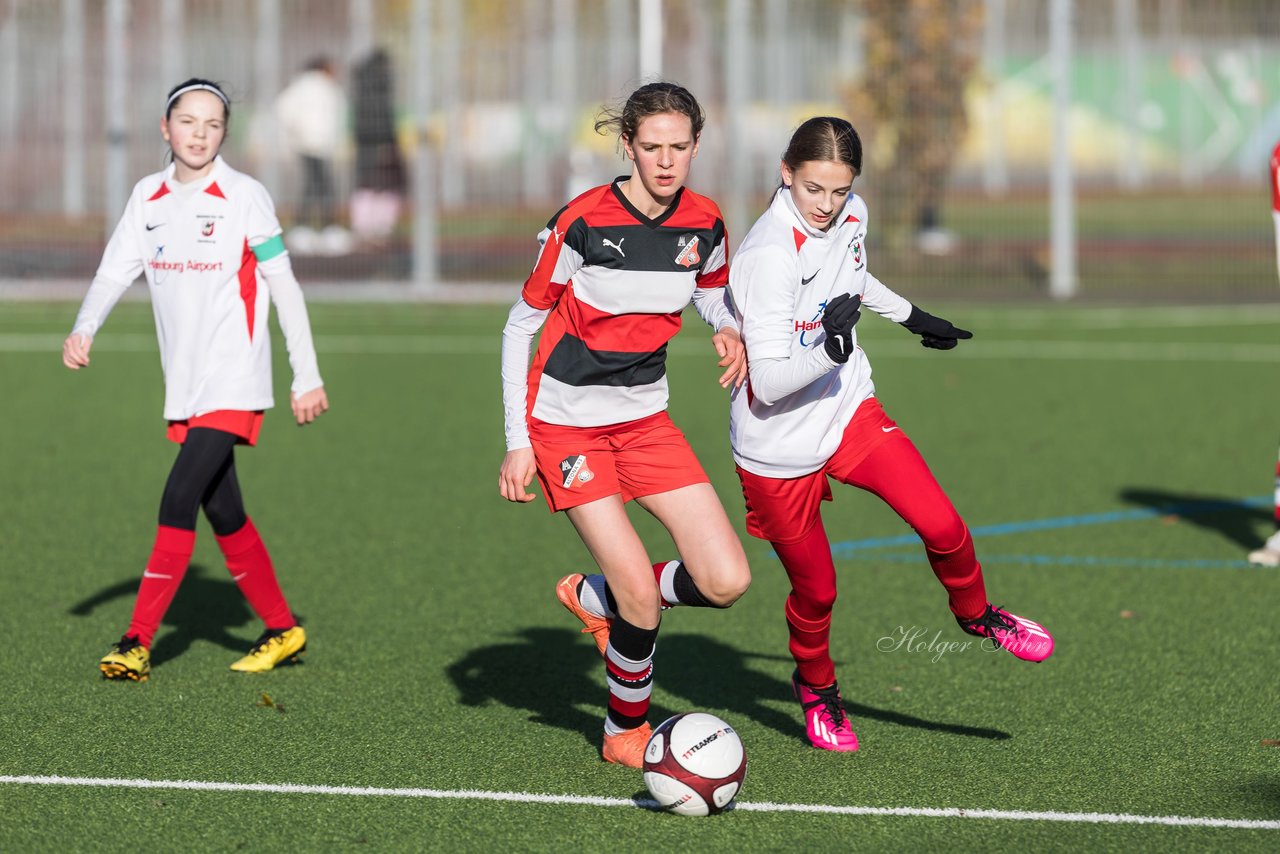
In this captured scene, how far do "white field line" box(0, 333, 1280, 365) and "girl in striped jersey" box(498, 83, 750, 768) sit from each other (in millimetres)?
11174

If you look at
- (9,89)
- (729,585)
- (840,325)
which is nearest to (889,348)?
(729,585)

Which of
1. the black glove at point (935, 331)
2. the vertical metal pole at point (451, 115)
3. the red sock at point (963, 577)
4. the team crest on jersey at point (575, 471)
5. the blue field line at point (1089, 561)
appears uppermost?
the vertical metal pole at point (451, 115)

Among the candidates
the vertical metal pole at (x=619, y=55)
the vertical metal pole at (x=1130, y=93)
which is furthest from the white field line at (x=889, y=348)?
the vertical metal pole at (x=1130, y=93)

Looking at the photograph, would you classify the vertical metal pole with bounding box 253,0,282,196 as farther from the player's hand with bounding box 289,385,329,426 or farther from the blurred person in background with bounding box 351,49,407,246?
the player's hand with bounding box 289,385,329,426

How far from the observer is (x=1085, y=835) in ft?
15.7

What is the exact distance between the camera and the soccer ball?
4.93m

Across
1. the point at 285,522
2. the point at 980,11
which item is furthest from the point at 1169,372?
the point at 980,11

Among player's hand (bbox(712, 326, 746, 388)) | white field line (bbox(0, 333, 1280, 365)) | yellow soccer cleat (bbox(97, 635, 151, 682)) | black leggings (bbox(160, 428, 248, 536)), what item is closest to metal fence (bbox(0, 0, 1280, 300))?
white field line (bbox(0, 333, 1280, 365))

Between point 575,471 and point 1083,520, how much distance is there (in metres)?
4.81

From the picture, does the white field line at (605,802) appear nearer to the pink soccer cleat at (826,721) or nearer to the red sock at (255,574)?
the pink soccer cleat at (826,721)

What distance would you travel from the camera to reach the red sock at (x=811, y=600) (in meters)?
5.57

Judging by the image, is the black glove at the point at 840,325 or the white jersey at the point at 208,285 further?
the white jersey at the point at 208,285

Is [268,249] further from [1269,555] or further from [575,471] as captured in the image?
[1269,555]

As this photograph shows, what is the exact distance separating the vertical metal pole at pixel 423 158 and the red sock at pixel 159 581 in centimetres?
1563
